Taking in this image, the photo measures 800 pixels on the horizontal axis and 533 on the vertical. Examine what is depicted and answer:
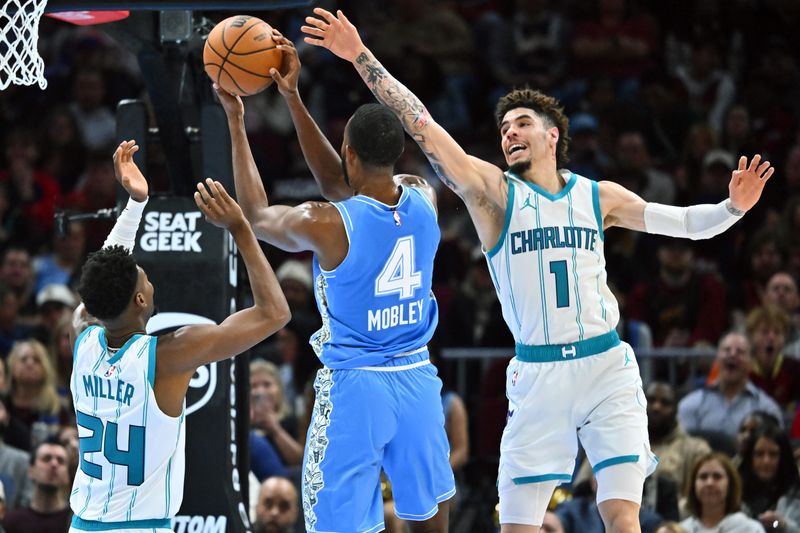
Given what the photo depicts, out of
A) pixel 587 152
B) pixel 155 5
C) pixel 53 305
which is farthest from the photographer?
pixel 587 152

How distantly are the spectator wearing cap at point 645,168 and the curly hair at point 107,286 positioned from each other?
7604 mm

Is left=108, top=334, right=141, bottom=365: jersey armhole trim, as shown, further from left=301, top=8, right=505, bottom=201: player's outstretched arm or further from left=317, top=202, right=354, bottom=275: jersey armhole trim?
left=301, top=8, right=505, bottom=201: player's outstretched arm

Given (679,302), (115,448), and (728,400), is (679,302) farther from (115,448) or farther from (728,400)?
(115,448)

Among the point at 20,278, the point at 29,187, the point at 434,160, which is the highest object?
the point at 29,187

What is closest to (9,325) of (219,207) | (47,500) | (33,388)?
(33,388)

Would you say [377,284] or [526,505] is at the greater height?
[377,284]

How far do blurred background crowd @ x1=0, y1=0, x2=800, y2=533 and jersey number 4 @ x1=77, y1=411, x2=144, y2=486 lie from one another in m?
2.76

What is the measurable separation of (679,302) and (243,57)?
5838 millimetres

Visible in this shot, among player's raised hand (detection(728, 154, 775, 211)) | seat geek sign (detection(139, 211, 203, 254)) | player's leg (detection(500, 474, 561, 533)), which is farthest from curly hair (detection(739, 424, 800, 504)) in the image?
seat geek sign (detection(139, 211, 203, 254))

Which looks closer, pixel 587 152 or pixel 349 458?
pixel 349 458

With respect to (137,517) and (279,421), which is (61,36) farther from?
(137,517)

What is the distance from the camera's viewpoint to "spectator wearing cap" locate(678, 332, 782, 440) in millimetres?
9633

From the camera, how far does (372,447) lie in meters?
6.14

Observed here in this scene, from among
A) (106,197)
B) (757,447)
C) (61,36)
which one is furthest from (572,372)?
(61,36)
